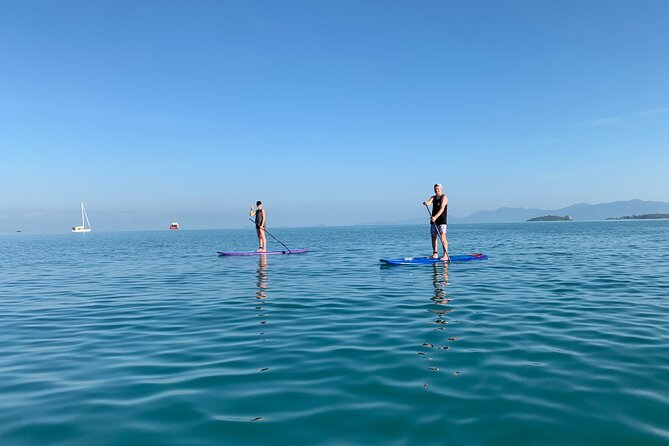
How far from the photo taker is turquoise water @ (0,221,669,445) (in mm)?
4059

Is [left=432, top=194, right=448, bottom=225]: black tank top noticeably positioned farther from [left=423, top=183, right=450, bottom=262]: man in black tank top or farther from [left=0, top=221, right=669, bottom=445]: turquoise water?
[left=0, top=221, right=669, bottom=445]: turquoise water

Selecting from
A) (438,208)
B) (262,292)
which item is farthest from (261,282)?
(438,208)

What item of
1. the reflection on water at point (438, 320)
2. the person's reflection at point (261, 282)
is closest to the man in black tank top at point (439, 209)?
the reflection on water at point (438, 320)

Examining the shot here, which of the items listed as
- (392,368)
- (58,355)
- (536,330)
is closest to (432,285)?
(536,330)

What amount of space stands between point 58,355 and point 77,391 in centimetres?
212

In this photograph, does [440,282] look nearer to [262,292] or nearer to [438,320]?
[438,320]

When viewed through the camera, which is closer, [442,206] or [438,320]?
[438,320]

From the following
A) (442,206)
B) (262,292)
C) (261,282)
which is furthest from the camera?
(442,206)

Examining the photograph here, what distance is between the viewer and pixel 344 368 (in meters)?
5.82

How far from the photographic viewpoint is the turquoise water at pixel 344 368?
13.3ft

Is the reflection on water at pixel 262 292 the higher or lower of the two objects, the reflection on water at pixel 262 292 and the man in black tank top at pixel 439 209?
the lower

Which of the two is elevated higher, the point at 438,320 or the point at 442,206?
the point at 442,206

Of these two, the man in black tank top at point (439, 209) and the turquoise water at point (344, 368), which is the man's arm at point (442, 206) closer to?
the man in black tank top at point (439, 209)

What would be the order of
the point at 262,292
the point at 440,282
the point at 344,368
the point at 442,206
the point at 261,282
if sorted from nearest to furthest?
the point at 344,368 → the point at 262,292 → the point at 440,282 → the point at 261,282 → the point at 442,206
